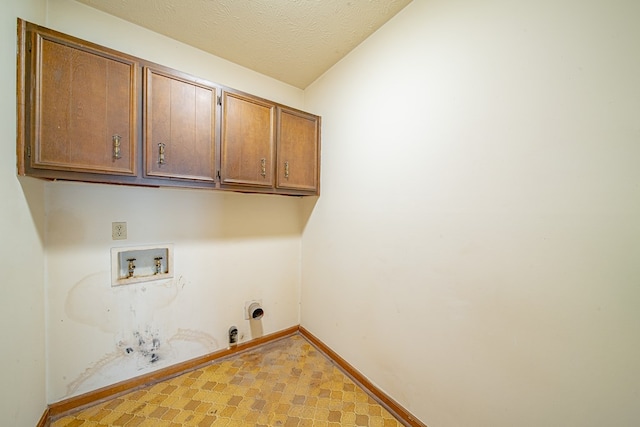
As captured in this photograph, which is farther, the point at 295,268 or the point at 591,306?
the point at 295,268

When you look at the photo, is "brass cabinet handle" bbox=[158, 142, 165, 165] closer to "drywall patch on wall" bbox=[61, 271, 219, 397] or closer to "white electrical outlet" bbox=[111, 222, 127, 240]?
"white electrical outlet" bbox=[111, 222, 127, 240]

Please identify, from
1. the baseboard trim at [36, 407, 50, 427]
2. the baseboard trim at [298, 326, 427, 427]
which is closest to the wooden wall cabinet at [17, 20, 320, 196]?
the baseboard trim at [36, 407, 50, 427]

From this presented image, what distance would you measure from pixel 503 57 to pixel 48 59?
214 centimetres

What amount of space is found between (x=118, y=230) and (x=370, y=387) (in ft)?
6.81

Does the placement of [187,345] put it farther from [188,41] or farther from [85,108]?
[188,41]

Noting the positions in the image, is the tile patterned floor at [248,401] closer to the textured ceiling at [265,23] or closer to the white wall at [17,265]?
the white wall at [17,265]

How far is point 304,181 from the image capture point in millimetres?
1999

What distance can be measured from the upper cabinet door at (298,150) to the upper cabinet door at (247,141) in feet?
0.29

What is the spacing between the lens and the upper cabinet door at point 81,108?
1.07 m

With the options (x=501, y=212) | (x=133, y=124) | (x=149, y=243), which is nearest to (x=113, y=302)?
(x=149, y=243)

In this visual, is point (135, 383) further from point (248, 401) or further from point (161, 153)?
point (161, 153)

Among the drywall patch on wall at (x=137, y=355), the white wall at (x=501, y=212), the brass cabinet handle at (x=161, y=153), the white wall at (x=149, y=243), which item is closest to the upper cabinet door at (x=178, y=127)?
the brass cabinet handle at (x=161, y=153)

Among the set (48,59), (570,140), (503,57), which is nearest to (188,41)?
(48,59)

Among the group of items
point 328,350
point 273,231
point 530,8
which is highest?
point 530,8
